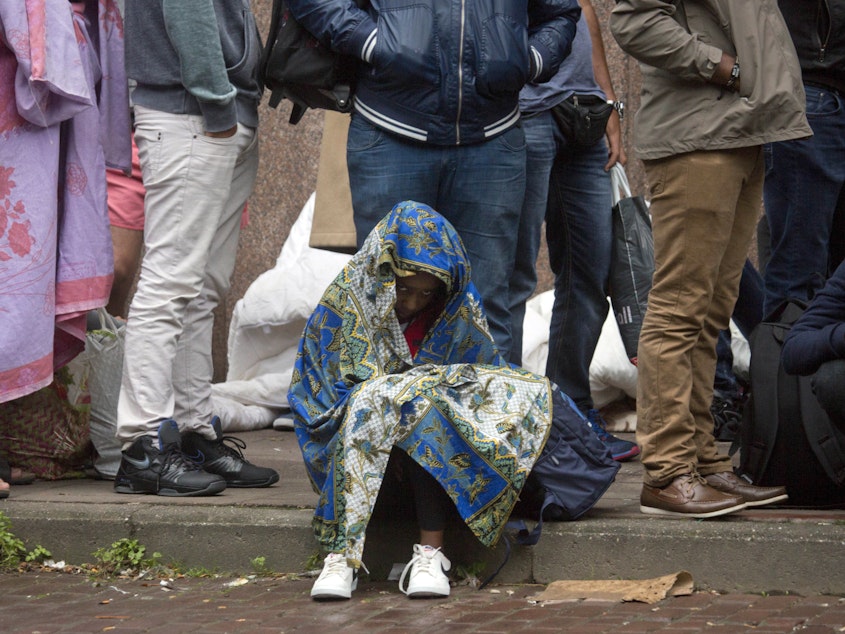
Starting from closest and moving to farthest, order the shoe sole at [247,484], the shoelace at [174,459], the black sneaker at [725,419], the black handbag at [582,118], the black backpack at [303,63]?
the black backpack at [303,63] → the shoelace at [174,459] → the shoe sole at [247,484] → the black handbag at [582,118] → the black sneaker at [725,419]

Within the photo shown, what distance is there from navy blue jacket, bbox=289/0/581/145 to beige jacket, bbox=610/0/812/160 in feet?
1.47

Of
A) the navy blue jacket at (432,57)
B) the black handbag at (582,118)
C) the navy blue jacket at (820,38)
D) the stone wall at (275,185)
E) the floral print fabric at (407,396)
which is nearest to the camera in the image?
the floral print fabric at (407,396)

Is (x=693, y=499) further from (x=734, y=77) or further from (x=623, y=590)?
(x=734, y=77)

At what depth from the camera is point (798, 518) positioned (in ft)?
12.9

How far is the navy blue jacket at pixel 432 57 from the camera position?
4.23 metres

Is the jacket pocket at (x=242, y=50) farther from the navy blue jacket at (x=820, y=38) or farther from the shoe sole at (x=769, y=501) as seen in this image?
the shoe sole at (x=769, y=501)

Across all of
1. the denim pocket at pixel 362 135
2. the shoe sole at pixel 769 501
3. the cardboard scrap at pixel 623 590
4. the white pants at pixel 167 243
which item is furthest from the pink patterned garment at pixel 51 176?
the shoe sole at pixel 769 501

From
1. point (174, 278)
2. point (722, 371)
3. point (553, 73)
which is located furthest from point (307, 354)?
point (722, 371)

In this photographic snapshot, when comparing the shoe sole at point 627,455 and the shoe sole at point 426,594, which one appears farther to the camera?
the shoe sole at point 627,455

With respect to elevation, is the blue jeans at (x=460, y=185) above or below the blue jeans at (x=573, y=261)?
above

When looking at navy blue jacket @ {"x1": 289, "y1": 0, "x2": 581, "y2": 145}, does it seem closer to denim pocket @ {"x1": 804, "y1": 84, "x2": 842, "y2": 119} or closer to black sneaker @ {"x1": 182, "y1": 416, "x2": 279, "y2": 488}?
denim pocket @ {"x1": 804, "y1": 84, "x2": 842, "y2": 119}

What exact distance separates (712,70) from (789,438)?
111 cm

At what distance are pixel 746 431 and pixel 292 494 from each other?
4.92 feet

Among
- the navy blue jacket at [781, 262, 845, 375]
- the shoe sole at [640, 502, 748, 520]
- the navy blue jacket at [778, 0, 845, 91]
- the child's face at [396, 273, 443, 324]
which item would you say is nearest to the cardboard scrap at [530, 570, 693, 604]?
the shoe sole at [640, 502, 748, 520]
